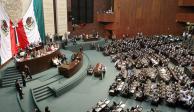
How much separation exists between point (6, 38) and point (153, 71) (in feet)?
34.4

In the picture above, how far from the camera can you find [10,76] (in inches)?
603

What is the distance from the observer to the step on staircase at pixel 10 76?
14.8m

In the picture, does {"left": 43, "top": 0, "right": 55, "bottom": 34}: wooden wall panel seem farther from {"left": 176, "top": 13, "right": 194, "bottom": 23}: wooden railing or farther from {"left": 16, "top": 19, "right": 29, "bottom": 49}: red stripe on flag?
{"left": 176, "top": 13, "right": 194, "bottom": 23}: wooden railing

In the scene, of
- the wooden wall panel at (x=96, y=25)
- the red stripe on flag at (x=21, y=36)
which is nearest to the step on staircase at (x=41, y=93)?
the red stripe on flag at (x=21, y=36)

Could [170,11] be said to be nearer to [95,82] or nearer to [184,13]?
[184,13]

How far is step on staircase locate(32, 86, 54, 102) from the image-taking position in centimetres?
1355

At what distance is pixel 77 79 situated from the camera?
52.4ft

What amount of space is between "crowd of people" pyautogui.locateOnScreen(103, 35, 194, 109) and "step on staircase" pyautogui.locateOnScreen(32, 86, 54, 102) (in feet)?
12.1

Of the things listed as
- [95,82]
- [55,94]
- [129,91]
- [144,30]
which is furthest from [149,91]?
[144,30]

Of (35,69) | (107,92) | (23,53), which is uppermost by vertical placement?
(23,53)

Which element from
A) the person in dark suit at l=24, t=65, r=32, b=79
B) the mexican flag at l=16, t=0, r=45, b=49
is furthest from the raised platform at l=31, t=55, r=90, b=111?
the mexican flag at l=16, t=0, r=45, b=49

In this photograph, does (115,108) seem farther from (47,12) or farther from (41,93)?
(47,12)

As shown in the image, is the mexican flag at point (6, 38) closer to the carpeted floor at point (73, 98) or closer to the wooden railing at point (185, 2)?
the carpeted floor at point (73, 98)

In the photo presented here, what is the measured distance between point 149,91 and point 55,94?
545 cm
